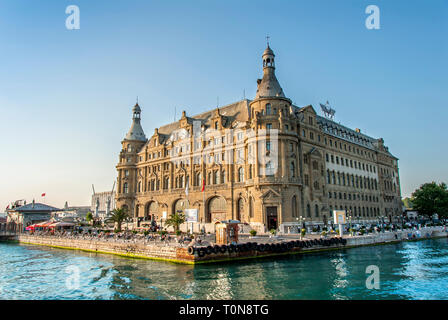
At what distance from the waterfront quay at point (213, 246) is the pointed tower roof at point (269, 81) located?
30.0 m

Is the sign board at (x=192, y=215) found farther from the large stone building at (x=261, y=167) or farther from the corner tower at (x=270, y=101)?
the corner tower at (x=270, y=101)

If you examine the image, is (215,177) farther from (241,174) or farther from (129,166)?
(129,166)

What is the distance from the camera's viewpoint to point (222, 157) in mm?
72812

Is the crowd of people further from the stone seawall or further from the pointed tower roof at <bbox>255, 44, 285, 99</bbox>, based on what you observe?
the pointed tower roof at <bbox>255, 44, 285, 99</bbox>

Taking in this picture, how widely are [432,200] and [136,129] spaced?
322 feet

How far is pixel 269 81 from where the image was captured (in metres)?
→ 65.7

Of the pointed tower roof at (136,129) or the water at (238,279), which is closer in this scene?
the water at (238,279)

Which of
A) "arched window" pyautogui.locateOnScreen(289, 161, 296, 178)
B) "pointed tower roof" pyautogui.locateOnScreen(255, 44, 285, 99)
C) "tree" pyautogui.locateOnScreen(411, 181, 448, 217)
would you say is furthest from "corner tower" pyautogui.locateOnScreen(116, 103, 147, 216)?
"tree" pyautogui.locateOnScreen(411, 181, 448, 217)

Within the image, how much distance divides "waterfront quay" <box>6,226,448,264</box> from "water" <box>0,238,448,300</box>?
66.7 inches

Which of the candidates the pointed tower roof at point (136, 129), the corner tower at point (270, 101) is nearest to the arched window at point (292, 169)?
the corner tower at point (270, 101)

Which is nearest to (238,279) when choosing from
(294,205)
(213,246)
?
(213,246)

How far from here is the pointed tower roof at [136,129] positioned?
10307 centimetres
